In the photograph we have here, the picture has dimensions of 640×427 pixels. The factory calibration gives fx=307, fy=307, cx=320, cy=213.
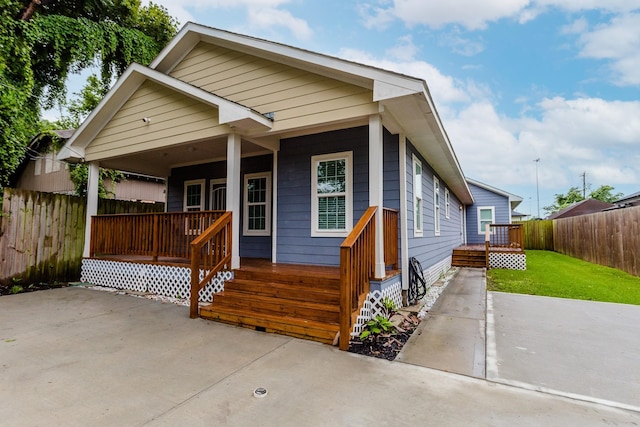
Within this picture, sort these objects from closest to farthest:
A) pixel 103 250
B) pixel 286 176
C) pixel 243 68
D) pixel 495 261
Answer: pixel 243 68, pixel 286 176, pixel 103 250, pixel 495 261

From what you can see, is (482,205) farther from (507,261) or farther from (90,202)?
(90,202)

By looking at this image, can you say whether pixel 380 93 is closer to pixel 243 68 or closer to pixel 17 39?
pixel 243 68

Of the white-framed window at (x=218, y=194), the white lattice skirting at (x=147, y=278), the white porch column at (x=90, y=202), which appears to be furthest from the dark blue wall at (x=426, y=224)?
the white porch column at (x=90, y=202)

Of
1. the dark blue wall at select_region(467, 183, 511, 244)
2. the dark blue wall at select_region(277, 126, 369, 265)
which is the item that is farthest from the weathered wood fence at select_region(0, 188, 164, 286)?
the dark blue wall at select_region(467, 183, 511, 244)

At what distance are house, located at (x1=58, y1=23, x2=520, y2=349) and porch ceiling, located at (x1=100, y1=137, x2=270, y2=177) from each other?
67 millimetres

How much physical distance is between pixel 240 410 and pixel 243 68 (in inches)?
215

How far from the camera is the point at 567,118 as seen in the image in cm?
3288

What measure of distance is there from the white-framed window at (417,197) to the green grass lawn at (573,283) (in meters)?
2.33

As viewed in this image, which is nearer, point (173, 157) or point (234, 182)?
point (234, 182)

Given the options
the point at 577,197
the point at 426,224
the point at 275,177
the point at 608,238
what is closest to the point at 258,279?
the point at 275,177

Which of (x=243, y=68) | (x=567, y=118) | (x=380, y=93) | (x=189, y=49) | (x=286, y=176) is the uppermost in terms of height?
(x=567, y=118)

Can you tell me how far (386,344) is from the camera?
3.60 m

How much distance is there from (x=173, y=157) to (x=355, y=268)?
20.5 ft

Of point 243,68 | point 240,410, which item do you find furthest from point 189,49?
point 240,410
